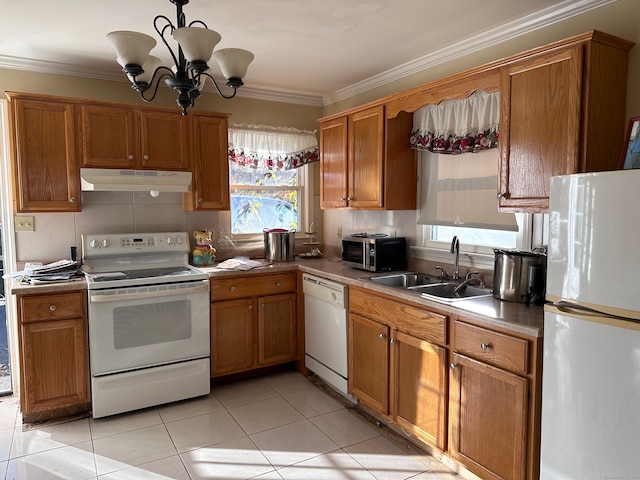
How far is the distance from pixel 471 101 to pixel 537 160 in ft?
2.59

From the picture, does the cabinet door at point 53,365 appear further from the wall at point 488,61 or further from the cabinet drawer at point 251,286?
the wall at point 488,61

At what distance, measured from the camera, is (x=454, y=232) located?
3080 mm

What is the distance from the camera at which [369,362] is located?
2.83 metres

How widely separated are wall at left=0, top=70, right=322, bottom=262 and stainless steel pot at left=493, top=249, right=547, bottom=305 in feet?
7.92

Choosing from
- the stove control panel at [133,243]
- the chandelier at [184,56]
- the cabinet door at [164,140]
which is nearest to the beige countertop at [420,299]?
the stove control panel at [133,243]

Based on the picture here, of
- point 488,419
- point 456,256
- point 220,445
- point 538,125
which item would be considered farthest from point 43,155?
point 488,419

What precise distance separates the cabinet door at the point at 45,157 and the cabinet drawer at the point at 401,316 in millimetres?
2034

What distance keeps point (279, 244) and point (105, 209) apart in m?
1.37

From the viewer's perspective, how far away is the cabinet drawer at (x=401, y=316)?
2301 mm

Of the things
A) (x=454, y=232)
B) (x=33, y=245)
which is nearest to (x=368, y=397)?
(x=454, y=232)

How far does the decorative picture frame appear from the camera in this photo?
1.82 meters

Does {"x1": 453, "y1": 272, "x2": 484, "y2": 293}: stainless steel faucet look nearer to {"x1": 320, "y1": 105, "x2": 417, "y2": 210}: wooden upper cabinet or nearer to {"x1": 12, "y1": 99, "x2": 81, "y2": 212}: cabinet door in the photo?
{"x1": 320, "y1": 105, "x2": 417, "y2": 210}: wooden upper cabinet

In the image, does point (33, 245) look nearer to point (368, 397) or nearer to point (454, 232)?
point (368, 397)

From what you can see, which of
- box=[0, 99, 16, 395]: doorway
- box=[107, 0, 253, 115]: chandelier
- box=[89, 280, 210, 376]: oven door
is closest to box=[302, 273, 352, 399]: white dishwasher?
box=[89, 280, 210, 376]: oven door
